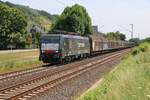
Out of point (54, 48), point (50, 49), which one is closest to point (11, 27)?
point (50, 49)

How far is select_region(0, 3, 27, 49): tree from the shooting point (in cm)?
9506

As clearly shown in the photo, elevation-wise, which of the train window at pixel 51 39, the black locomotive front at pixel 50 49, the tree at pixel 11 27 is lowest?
the black locomotive front at pixel 50 49

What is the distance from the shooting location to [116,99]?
38.4 feet

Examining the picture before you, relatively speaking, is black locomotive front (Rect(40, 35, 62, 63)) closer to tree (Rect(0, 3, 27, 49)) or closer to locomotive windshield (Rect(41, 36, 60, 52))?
locomotive windshield (Rect(41, 36, 60, 52))

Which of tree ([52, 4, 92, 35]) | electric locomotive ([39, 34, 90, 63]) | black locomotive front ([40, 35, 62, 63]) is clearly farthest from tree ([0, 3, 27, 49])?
black locomotive front ([40, 35, 62, 63])

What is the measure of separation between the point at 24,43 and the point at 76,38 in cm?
6076

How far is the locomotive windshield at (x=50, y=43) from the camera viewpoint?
124 ft

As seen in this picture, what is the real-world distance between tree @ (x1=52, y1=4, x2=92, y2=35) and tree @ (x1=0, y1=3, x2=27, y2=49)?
28.8 ft

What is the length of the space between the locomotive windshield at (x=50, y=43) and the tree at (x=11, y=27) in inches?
2244

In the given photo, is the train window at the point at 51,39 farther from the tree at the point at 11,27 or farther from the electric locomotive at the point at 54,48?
the tree at the point at 11,27

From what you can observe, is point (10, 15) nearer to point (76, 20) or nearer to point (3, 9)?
point (3, 9)

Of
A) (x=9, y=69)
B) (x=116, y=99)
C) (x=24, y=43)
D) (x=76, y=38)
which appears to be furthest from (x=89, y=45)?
(x=24, y=43)

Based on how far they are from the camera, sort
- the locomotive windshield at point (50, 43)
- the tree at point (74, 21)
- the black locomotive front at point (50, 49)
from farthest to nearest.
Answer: the tree at point (74, 21)
the locomotive windshield at point (50, 43)
the black locomotive front at point (50, 49)

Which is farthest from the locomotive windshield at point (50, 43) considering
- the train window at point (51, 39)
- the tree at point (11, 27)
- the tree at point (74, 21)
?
the tree at point (74, 21)
